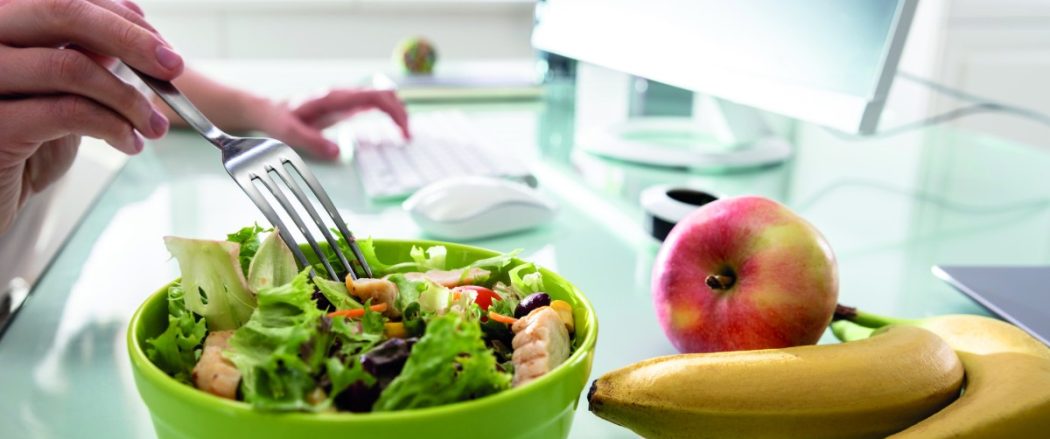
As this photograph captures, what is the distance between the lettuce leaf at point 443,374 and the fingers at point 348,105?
0.88 meters

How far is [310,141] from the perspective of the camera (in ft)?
3.76

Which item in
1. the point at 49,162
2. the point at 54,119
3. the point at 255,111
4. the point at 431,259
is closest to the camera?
the point at 431,259

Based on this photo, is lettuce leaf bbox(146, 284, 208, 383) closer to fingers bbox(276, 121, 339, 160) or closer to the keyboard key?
the keyboard key

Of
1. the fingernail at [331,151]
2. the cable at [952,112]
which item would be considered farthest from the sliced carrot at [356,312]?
the cable at [952,112]

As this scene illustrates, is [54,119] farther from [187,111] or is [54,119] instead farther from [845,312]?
[845,312]

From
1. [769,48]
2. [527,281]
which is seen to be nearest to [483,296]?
[527,281]

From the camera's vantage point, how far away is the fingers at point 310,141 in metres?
1.14

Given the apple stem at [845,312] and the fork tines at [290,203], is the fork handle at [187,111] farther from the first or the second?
the apple stem at [845,312]

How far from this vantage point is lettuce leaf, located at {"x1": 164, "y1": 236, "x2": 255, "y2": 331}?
0.45 metres

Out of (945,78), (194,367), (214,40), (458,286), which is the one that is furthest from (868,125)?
(214,40)

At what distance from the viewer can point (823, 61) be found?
2.60 feet

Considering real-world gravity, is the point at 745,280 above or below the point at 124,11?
below

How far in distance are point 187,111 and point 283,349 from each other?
31 cm

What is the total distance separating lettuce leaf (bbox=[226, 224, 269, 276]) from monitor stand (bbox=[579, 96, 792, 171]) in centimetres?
71
